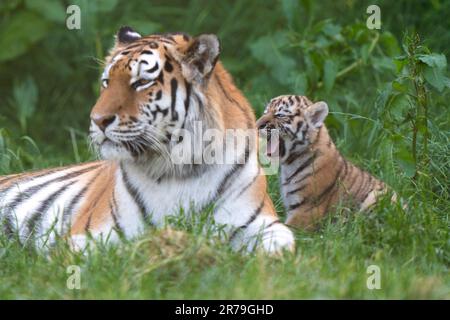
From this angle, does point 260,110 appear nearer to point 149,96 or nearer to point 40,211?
point 40,211

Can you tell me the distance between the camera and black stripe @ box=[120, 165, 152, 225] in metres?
4.87

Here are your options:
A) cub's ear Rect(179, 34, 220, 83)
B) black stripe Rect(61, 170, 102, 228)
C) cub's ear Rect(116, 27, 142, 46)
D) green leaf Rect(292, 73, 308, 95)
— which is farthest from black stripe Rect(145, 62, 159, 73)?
green leaf Rect(292, 73, 308, 95)

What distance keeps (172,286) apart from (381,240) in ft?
3.79

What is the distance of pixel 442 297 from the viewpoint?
13.6 ft

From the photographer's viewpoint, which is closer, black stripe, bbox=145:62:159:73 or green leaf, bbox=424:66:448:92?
black stripe, bbox=145:62:159:73

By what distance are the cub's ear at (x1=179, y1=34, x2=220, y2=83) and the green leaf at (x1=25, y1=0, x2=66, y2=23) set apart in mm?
3971

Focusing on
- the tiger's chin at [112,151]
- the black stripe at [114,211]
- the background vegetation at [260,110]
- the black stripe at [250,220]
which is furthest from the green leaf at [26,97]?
the black stripe at [250,220]

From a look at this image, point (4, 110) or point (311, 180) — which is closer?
point (311, 180)

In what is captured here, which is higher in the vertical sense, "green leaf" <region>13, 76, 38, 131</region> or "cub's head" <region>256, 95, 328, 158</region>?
"green leaf" <region>13, 76, 38, 131</region>

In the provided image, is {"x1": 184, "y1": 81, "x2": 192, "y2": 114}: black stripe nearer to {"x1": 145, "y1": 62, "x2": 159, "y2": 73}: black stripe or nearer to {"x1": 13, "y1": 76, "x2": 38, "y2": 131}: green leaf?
{"x1": 145, "y1": 62, "x2": 159, "y2": 73}: black stripe

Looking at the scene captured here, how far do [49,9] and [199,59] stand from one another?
4118 millimetres

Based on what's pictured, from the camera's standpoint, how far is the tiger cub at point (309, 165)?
5.71m
